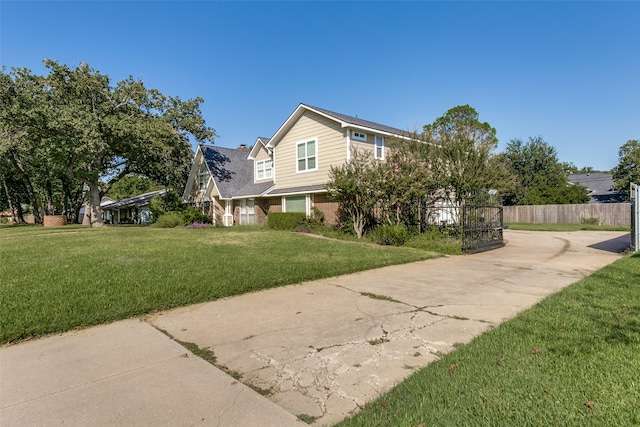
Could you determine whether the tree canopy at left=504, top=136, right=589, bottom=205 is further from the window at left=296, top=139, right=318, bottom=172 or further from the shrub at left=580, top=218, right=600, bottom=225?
the window at left=296, top=139, right=318, bottom=172

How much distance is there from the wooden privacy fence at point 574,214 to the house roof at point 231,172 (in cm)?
2503

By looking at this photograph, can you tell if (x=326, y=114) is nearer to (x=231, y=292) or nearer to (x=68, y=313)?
(x=231, y=292)

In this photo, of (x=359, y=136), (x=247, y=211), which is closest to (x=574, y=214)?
(x=359, y=136)

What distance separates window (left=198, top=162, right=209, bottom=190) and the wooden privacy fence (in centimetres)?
2808

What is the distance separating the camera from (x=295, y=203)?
1952 centimetres

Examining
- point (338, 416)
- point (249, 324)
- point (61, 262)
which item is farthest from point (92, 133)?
point (338, 416)

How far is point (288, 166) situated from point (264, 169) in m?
3.74

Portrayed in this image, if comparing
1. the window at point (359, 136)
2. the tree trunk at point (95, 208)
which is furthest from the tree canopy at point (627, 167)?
the tree trunk at point (95, 208)

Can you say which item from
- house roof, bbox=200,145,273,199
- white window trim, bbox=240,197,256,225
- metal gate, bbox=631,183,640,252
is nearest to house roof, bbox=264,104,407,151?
house roof, bbox=200,145,273,199

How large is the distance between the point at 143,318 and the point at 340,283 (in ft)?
12.3

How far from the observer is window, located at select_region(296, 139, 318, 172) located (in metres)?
18.8

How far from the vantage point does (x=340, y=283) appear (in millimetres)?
7258

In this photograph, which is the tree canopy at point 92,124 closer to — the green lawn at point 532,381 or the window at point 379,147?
the window at point 379,147

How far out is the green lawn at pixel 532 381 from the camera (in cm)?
247
